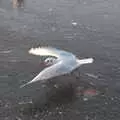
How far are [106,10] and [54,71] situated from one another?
206 centimetres

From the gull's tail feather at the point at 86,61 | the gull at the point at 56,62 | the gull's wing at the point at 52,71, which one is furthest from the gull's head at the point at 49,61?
the gull's tail feather at the point at 86,61

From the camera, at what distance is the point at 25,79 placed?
3.75m

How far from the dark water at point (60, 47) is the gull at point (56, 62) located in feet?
0.21

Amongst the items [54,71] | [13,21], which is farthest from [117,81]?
[13,21]

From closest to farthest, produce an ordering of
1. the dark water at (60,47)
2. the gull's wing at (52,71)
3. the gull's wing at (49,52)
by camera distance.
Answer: the dark water at (60,47), the gull's wing at (52,71), the gull's wing at (49,52)

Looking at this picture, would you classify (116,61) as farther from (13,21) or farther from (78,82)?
(13,21)

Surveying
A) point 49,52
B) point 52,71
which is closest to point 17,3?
point 49,52

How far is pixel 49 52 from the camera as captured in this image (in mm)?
4258

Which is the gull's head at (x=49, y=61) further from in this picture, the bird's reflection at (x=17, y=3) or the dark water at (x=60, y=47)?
the bird's reflection at (x=17, y=3)

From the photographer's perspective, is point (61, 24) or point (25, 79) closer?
point (25, 79)

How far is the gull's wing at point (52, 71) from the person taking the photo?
3.68m

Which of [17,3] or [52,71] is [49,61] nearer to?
[52,71]

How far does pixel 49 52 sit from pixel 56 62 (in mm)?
317

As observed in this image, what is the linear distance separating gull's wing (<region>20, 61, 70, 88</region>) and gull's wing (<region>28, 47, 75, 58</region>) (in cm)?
25
